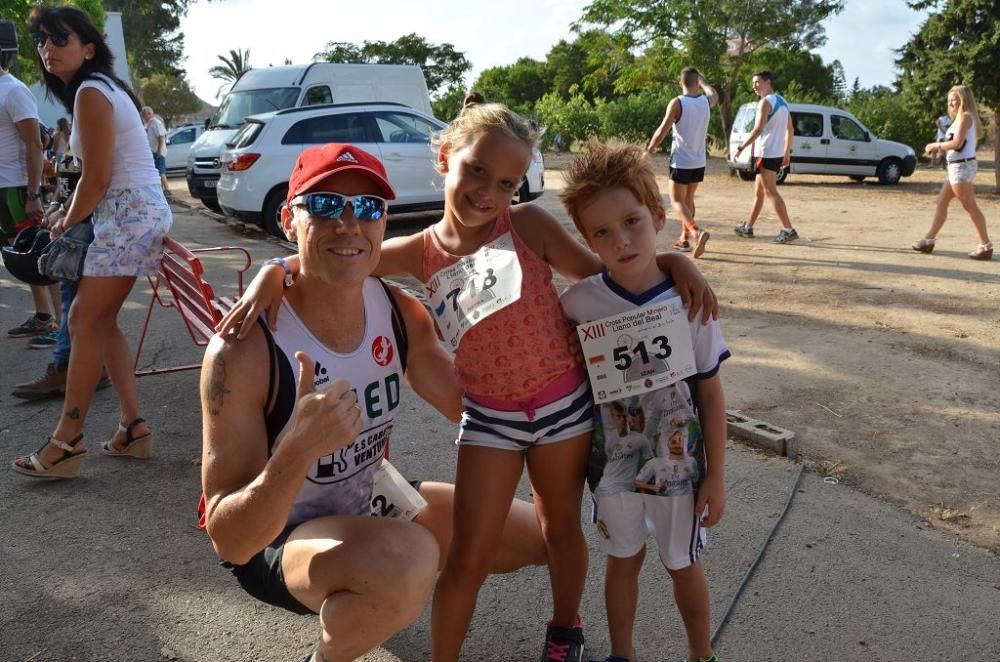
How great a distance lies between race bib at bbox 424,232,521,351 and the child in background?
0.21m

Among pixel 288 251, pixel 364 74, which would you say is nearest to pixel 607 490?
pixel 288 251

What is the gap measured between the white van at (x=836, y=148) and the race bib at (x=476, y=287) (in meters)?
17.2

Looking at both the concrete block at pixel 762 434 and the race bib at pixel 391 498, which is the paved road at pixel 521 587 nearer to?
the concrete block at pixel 762 434

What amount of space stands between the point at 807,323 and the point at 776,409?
1990mm

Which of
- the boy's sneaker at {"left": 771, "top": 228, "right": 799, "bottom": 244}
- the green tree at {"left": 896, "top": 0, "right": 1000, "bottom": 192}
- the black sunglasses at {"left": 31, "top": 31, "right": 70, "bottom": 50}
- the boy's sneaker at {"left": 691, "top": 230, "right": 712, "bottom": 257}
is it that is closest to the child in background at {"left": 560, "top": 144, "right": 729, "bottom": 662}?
the black sunglasses at {"left": 31, "top": 31, "right": 70, "bottom": 50}

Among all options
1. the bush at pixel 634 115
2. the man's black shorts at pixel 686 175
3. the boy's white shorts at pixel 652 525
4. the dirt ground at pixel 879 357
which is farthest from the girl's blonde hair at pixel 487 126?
the bush at pixel 634 115

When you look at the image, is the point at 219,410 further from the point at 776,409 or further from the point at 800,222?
the point at 800,222

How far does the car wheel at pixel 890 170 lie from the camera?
18.3m

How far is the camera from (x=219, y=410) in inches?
72.2

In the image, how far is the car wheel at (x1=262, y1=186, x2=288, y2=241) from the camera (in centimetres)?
1066

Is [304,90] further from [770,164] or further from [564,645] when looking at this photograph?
[564,645]

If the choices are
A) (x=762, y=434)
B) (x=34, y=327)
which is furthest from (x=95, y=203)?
(x=762, y=434)

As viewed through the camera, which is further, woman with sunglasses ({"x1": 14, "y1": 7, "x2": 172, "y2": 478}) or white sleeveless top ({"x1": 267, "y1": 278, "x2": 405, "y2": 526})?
woman with sunglasses ({"x1": 14, "y1": 7, "x2": 172, "y2": 478})

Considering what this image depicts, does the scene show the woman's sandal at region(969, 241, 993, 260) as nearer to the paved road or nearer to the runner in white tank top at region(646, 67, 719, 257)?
the runner in white tank top at region(646, 67, 719, 257)
